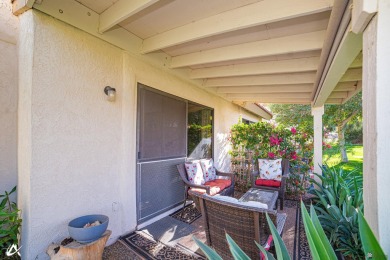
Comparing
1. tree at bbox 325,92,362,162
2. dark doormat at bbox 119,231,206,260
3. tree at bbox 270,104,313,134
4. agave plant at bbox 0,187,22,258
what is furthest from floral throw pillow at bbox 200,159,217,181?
tree at bbox 325,92,362,162

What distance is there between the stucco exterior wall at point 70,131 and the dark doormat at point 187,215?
97 cm

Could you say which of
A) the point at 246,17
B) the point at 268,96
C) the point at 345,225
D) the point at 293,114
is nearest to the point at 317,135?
the point at 268,96

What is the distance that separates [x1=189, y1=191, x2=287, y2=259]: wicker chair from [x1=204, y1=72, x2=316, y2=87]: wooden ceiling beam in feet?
10.6

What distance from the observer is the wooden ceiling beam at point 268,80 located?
160 inches

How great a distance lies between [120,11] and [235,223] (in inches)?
107

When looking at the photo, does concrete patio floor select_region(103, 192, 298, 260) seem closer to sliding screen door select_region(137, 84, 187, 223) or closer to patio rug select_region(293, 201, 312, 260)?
patio rug select_region(293, 201, 312, 260)

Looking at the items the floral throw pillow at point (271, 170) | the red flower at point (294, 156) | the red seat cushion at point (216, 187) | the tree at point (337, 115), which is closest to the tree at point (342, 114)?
the tree at point (337, 115)

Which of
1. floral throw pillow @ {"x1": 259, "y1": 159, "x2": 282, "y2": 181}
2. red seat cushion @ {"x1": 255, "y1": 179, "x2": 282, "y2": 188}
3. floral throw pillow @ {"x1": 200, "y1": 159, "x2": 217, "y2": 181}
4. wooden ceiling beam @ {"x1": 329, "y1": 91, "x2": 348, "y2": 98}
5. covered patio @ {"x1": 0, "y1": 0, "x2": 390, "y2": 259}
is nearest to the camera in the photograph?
covered patio @ {"x1": 0, "y1": 0, "x2": 390, "y2": 259}

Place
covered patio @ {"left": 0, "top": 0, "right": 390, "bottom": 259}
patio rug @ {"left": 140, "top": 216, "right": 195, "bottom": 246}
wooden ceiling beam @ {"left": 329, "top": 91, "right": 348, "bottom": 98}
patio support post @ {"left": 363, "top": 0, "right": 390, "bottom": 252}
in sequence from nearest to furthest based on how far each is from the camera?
patio support post @ {"left": 363, "top": 0, "right": 390, "bottom": 252}, covered patio @ {"left": 0, "top": 0, "right": 390, "bottom": 259}, patio rug @ {"left": 140, "top": 216, "right": 195, "bottom": 246}, wooden ceiling beam @ {"left": 329, "top": 91, "right": 348, "bottom": 98}

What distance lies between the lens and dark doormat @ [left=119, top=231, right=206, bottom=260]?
259 centimetres

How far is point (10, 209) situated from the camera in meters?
2.35

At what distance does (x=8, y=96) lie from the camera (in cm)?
242

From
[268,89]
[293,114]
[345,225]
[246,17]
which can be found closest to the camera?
[246,17]

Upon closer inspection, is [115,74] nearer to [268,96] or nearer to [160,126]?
[160,126]
